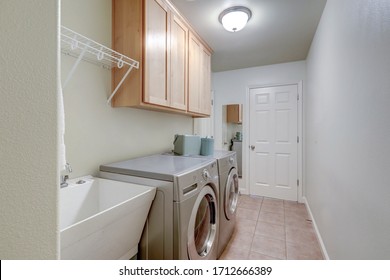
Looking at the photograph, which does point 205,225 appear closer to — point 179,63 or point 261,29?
point 179,63


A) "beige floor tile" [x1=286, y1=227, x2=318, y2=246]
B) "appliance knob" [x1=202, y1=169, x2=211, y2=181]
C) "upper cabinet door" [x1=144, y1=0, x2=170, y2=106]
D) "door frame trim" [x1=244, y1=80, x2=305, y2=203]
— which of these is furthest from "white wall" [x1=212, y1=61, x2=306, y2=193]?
"appliance knob" [x1=202, y1=169, x2=211, y2=181]

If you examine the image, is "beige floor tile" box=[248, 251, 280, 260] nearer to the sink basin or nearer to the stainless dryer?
the stainless dryer

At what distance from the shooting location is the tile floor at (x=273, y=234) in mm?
1762

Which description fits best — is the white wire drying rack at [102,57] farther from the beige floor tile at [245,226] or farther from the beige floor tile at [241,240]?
the beige floor tile at [245,226]

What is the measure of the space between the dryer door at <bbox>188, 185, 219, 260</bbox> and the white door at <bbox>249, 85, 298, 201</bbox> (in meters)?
2.04

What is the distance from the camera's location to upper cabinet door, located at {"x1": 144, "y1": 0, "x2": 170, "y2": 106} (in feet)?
4.73

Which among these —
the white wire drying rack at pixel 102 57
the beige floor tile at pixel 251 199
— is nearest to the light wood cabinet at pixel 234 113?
the beige floor tile at pixel 251 199

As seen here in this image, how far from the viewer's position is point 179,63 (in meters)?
1.89

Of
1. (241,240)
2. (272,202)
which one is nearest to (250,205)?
(272,202)

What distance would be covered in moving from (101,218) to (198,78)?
1.95 m

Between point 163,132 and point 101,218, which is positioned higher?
point 163,132
